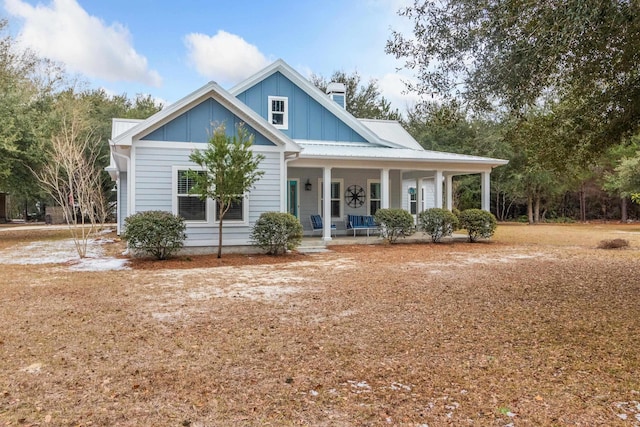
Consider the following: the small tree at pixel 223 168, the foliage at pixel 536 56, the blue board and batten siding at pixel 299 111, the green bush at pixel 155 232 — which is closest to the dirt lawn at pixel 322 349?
the green bush at pixel 155 232

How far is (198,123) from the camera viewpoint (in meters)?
11.5

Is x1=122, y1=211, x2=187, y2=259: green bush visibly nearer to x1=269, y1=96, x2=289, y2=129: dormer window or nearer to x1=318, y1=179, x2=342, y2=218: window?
x1=269, y1=96, x2=289, y2=129: dormer window

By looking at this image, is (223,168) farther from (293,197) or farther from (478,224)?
(478,224)

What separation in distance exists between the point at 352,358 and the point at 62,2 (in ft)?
50.8

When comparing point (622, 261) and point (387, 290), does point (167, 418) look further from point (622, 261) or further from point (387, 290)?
point (622, 261)

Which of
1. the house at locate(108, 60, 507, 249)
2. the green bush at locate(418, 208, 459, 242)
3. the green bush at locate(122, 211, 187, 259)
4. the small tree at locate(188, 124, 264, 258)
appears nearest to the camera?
the small tree at locate(188, 124, 264, 258)

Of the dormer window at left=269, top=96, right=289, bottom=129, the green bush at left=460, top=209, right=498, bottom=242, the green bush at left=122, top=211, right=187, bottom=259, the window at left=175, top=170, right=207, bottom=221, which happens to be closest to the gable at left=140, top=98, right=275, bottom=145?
the window at left=175, top=170, right=207, bottom=221

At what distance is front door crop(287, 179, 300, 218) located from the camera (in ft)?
53.2

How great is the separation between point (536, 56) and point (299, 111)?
11867mm

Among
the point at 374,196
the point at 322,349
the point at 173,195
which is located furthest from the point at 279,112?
the point at 322,349

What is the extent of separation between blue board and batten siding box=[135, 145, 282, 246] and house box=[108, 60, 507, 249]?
0.02 meters

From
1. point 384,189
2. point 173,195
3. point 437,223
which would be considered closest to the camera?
point 173,195

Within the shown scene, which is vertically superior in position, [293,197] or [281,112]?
[281,112]

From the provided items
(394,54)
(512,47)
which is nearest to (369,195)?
(394,54)
